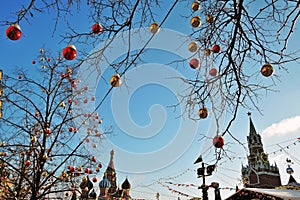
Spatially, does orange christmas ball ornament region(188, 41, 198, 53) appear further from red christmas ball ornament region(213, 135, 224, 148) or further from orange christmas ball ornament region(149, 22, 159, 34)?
red christmas ball ornament region(213, 135, 224, 148)

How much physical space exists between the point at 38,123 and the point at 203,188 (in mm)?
6779

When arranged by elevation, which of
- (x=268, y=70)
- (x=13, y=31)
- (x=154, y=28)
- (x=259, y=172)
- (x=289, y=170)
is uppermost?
(x=259, y=172)

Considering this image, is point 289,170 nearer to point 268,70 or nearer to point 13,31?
point 268,70

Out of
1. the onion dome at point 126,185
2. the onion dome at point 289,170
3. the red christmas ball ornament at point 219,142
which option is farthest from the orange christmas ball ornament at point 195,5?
the onion dome at point 126,185

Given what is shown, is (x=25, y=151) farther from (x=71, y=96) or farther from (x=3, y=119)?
(x=71, y=96)

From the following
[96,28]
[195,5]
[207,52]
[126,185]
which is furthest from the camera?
[126,185]

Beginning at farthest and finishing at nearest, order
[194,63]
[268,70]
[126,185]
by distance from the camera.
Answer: [126,185] < [194,63] < [268,70]

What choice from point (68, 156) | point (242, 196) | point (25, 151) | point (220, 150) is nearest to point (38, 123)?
point (25, 151)

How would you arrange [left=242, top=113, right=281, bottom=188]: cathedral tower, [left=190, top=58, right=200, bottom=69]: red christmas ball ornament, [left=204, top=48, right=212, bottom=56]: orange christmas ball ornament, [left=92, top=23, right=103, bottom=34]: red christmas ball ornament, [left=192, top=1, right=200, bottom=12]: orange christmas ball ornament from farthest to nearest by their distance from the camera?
[left=242, top=113, right=281, bottom=188]: cathedral tower → [left=204, top=48, right=212, bottom=56]: orange christmas ball ornament → [left=190, top=58, right=200, bottom=69]: red christmas ball ornament → [left=192, top=1, right=200, bottom=12]: orange christmas ball ornament → [left=92, top=23, right=103, bottom=34]: red christmas ball ornament

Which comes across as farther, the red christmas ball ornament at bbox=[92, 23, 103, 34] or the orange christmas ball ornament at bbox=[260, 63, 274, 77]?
the red christmas ball ornament at bbox=[92, 23, 103, 34]

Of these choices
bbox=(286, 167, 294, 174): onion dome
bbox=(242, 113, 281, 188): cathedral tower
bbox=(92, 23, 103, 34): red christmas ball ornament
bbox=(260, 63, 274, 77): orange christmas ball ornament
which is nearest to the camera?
bbox=(260, 63, 274, 77): orange christmas ball ornament

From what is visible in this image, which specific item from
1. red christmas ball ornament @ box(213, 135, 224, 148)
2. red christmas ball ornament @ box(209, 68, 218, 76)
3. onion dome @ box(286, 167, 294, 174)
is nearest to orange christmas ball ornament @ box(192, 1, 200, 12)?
red christmas ball ornament @ box(209, 68, 218, 76)

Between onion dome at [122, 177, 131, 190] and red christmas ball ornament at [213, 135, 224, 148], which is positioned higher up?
onion dome at [122, 177, 131, 190]

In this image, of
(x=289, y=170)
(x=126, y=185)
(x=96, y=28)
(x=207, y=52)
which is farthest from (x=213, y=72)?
(x=126, y=185)
